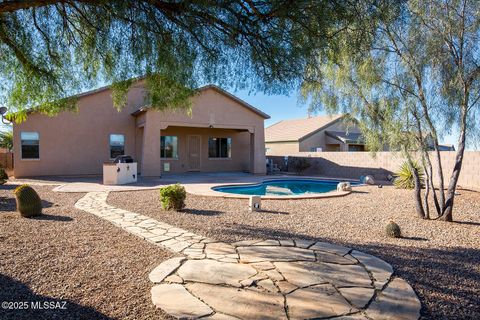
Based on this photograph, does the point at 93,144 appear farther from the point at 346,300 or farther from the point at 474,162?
the point at 474,162

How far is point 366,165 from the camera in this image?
1995 cm

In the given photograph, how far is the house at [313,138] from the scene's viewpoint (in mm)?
29484

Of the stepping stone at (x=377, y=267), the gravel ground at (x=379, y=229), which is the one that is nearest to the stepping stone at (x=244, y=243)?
the gravel ground at (x=379, y=229)

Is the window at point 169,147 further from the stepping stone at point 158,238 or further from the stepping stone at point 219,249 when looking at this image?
the stepping stone at point 219,249

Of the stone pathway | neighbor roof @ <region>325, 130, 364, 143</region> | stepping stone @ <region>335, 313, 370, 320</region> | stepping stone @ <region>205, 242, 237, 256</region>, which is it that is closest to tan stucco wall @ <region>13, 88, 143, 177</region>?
the stone pathway

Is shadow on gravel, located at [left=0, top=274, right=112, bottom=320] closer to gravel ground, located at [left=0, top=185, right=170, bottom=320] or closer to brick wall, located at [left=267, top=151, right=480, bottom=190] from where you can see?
gravel ground, located at [left=0, top=185, right=170, bottom=320]

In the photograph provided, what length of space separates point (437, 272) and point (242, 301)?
114 inches

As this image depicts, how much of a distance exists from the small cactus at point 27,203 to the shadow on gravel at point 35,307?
172 inches

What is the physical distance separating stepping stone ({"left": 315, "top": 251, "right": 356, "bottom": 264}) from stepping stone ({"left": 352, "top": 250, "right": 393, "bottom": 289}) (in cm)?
22

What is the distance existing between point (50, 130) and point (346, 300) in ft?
59.3

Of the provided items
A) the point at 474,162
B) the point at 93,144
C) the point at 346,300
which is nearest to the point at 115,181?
the point at 93,144

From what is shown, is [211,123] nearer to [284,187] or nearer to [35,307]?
[284,187]

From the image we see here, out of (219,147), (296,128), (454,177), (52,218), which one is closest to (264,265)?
(52,218)

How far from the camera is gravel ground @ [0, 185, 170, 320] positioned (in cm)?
328
